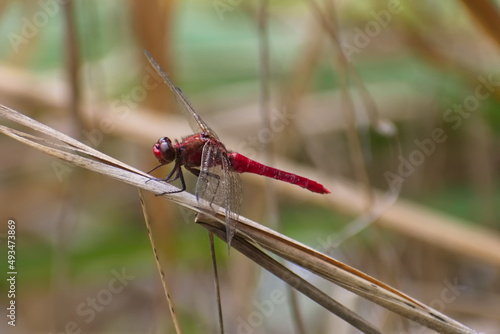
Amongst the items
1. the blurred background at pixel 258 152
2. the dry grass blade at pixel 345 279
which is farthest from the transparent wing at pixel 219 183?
the blurred background at pixel 258 152

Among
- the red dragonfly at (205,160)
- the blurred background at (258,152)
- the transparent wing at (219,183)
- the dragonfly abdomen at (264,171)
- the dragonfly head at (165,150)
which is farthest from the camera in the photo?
the blurred background at (258,152)

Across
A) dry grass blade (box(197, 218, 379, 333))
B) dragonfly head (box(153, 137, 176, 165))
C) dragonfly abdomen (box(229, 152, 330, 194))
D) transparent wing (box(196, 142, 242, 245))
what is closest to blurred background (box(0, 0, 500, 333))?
dragonfly abdomen (box(229, 152, 330, 194))

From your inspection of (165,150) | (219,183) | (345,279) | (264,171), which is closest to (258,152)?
(264,171)

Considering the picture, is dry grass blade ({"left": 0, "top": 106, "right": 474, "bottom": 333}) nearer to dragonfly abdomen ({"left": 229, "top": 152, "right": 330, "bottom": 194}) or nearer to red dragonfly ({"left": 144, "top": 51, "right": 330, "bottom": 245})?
red dragonfly ({"left": 144, "top": 51, "right": 330, "bottom": 245})

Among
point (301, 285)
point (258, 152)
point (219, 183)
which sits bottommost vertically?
point (301, 285)

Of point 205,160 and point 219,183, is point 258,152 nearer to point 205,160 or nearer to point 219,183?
point 205,160

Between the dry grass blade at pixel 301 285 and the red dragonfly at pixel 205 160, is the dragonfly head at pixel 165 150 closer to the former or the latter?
the red dragonfly at pixel 205 160
